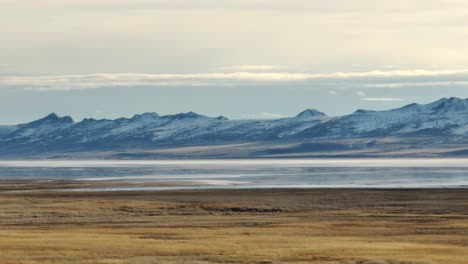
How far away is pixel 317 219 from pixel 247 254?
24900 mm

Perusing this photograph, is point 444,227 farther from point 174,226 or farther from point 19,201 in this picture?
point 19,201

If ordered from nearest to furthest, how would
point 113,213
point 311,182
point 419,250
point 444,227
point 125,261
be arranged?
point 125,261 < point 419,250 < point 444,227 < point 113,213 < point 311,182

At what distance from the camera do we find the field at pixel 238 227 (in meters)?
48.4

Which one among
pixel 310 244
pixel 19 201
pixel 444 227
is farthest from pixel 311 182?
pixel 310 244

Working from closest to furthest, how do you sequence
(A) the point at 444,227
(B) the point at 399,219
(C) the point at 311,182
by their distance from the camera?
(A) the point at 444,227 < (B) the point at 399,219 < (C) the point at 311,182

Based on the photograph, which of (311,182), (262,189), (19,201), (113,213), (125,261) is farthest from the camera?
(311,182)

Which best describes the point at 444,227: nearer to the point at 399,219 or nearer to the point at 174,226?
the point at 399,219

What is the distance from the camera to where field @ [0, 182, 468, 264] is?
4841 cm

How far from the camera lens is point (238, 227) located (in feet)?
215

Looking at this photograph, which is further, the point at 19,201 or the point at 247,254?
the point at 19,201

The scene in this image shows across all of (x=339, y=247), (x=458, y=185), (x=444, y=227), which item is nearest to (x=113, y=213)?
(x=444, y=227)

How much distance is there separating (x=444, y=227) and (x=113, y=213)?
84.8 ft

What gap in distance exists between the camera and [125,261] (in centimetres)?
4616

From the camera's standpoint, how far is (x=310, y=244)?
2094 inches
